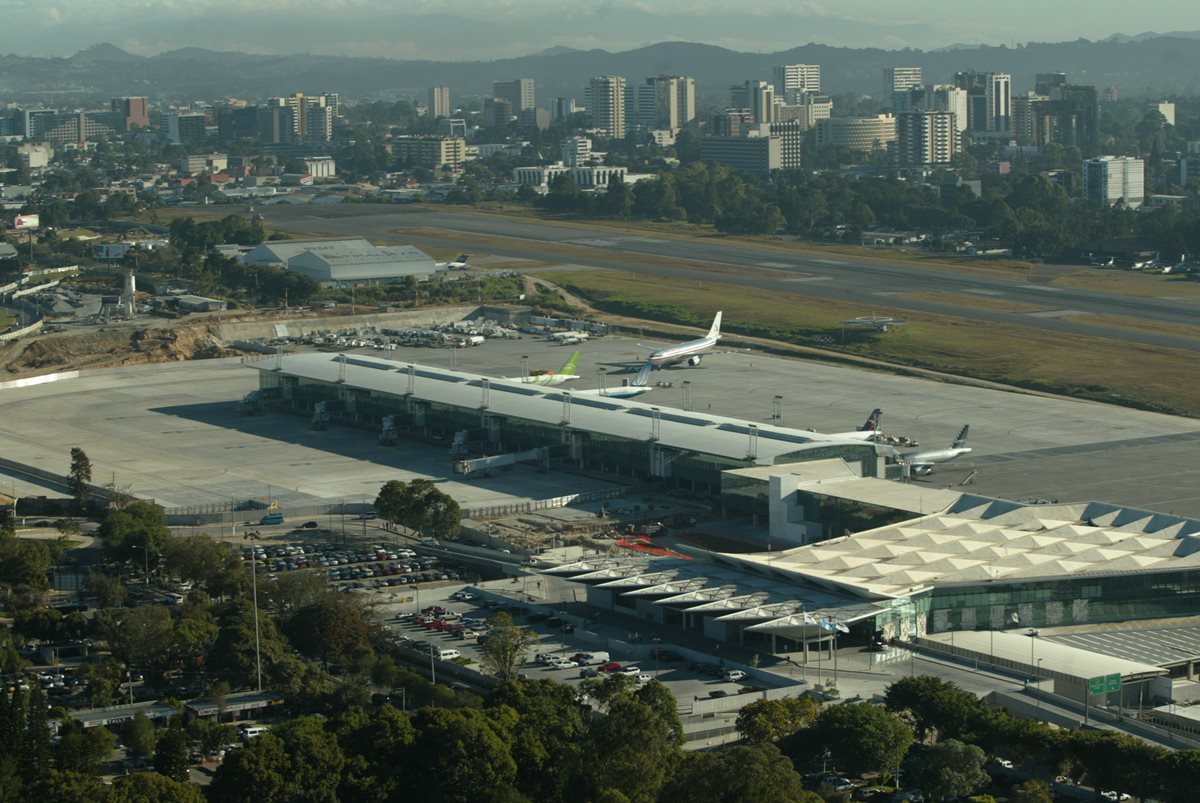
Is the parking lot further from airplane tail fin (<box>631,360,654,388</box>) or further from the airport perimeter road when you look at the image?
the airport perimeter road

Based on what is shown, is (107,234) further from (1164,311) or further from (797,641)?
(797,641)

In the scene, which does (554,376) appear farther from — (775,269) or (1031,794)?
(1031,794)

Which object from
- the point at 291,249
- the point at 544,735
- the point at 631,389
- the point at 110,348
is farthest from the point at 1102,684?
the point at 291,249

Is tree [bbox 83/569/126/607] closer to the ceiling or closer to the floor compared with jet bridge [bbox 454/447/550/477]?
closer to the floor

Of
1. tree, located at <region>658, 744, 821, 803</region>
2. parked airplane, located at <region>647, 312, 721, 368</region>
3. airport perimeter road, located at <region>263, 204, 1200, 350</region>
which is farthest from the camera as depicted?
airport perimeter road, located at <region>263, 204, 1200, 350</region>

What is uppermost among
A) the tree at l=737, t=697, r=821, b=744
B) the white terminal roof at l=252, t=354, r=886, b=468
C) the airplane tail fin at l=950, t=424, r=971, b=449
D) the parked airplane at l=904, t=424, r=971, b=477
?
the white terminal roof at l=252, t=354, r=886, b=468

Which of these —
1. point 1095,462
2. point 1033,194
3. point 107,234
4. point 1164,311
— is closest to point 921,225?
point 1033,194

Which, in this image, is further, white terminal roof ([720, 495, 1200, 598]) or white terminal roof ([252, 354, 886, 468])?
white terminal roof ([252, 354, 886, 468])

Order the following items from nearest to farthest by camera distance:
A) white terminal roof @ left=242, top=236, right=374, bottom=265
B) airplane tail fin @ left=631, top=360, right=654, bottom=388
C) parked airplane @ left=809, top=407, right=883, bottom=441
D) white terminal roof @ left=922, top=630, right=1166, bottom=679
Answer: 1. white terminal roof @ left=922, top=630, right=1166, bottom=679
2. parked airplane @ left=809, top=407, right=883, bottom=441
3. airplane tail fin @ left=631, top=360, right=654, bottom=388
4. white terminal roof @ left=242, top=236, right=374, bottom=265

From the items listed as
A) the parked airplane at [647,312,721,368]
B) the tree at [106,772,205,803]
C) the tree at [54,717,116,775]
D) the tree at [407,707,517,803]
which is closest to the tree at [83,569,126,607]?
the tree at [54,717,116,775]
